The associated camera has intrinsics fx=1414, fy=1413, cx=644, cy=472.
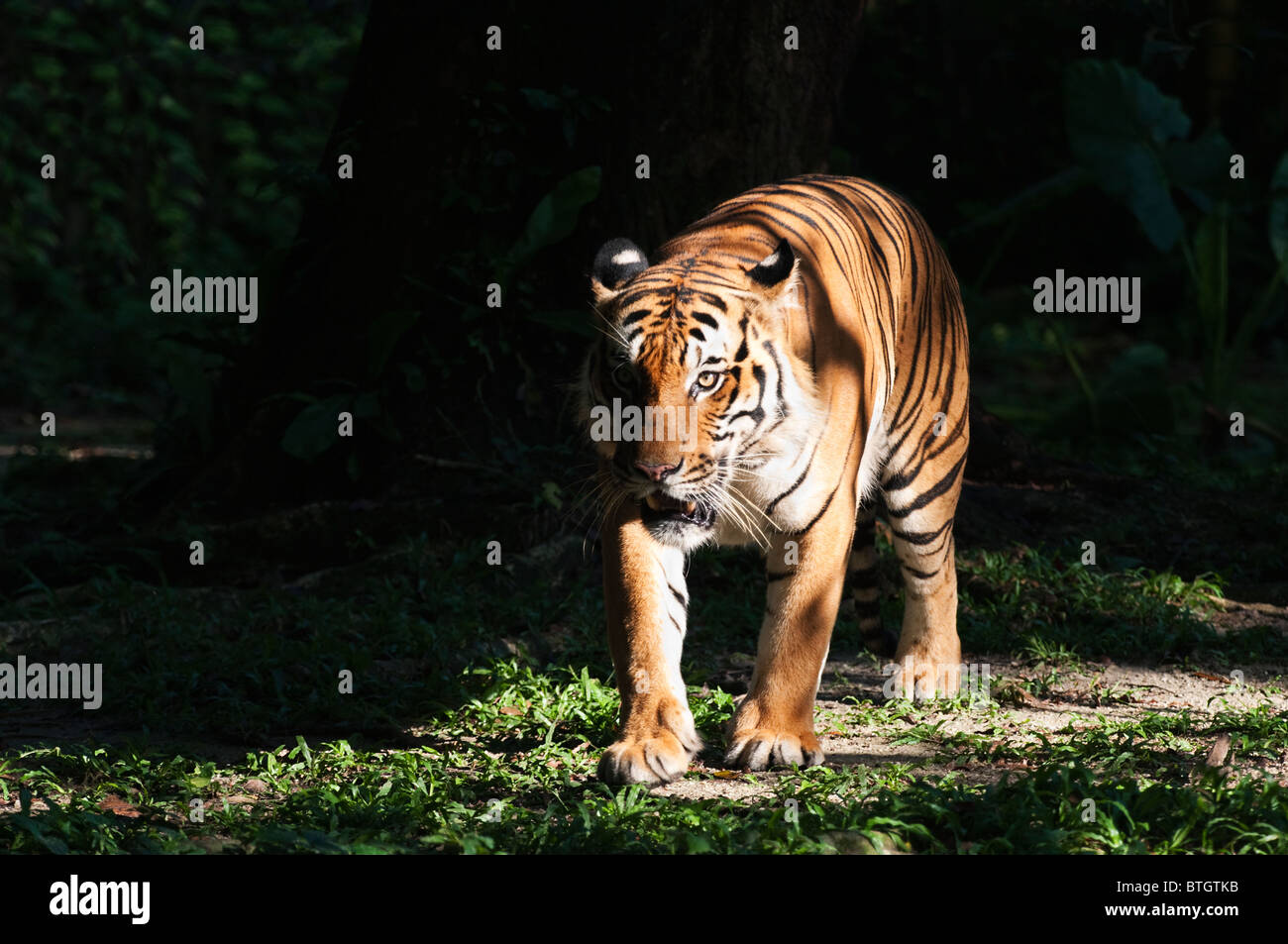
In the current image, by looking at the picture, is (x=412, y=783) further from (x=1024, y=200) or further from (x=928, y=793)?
(x=1024, y=200)

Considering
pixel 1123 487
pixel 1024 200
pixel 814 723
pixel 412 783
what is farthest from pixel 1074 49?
pixel 412 783

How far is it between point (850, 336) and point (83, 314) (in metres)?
9.74

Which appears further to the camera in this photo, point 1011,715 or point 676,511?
point 1011,715

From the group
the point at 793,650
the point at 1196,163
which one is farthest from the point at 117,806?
the point at 1196,163

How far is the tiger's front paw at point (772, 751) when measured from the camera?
3.93 meters

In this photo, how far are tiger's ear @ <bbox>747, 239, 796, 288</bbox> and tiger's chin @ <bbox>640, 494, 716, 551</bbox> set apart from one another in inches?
25.4

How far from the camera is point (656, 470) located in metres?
3.73

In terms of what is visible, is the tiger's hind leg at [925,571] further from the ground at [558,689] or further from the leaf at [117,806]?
the leaf at [117,806]

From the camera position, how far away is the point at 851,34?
659 centimetres

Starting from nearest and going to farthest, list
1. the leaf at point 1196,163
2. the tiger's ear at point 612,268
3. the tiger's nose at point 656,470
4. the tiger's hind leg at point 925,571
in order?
the tiger's nose at point 656,470 → the tiger's ear at point 612,268 → the tiger's hind leg at point 925,571 → the leaf at point 1196,163

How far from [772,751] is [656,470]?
2.87 feet

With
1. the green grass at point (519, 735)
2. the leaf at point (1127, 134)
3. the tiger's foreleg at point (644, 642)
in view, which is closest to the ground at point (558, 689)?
the green grass at point (519, 735)

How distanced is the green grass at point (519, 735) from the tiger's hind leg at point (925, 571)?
9.1 inches

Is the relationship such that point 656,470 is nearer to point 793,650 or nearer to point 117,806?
point 793,650
